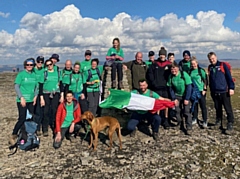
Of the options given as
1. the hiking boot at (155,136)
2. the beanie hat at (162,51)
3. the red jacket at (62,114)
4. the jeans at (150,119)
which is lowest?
the hiking boot at (155,136)

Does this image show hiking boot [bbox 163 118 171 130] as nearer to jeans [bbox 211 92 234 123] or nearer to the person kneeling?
jeans [bbox 211 92 234 123]

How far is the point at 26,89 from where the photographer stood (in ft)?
32.2

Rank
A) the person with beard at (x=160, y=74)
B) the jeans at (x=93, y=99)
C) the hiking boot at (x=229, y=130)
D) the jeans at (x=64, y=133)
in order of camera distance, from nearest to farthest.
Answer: the jeans at (x=64, y=133) < the hiking boot at (x=229, y=130) < the person with beard at (x=160, y=74) < the jeans at (x=93, y=99)

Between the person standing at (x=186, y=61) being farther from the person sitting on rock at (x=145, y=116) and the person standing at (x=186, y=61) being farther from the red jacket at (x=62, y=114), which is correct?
the red jacket at (x=62, y=114)

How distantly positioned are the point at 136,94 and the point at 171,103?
1.53m

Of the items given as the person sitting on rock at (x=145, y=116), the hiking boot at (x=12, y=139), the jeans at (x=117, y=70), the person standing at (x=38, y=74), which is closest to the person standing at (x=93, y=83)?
the jeans at (x=117, y=70)

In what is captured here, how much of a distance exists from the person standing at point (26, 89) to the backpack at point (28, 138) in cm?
25

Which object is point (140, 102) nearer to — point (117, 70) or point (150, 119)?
point (150, 119)

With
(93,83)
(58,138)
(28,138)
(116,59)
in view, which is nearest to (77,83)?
(93,83)

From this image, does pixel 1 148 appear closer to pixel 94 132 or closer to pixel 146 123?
pixel 94 132

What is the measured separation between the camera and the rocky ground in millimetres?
7910

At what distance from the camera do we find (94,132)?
9602mm

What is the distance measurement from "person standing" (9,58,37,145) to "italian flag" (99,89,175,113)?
3420 millimetres

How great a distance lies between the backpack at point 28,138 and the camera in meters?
9.85
